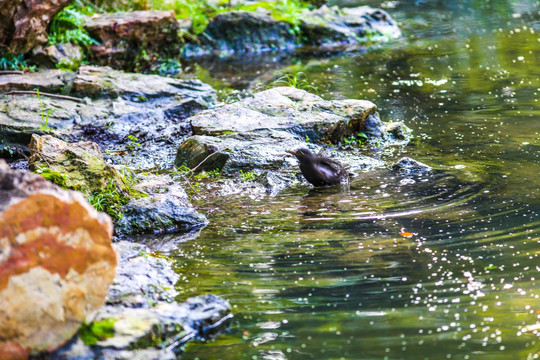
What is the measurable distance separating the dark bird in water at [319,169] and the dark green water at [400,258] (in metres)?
0.18

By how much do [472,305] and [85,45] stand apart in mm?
11319

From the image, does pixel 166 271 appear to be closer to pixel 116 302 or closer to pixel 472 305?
pixel 116 302

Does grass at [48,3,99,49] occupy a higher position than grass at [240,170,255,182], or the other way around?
grass at [48,3,99,49]

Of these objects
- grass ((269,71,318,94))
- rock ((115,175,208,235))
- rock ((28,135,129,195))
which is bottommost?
grass ((269,71,318,94))

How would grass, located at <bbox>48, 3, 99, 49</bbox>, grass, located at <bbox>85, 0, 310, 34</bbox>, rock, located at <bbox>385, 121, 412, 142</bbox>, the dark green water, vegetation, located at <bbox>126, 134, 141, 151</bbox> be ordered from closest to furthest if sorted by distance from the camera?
the dark green water < vegetation, located at <bbox>126, 134, 141, 151</bbox> < rock, located at <bbox>385, 121, 412, 142</bbox> < grass, located at <bbox>48, 3, 99, 49</bbox> < grass, located at <bbox>85, 0, 310, 34</bbox>

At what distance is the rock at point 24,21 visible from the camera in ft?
35.7

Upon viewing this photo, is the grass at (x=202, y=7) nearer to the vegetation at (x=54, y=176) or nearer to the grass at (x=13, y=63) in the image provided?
the grass at (x=13, y=63)

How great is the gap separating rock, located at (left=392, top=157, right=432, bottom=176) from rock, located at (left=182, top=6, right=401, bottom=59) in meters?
10.3

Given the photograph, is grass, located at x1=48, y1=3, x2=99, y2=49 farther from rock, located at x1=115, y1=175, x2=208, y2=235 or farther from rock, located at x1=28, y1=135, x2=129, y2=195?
rock, located at x1=115, y1=175, x2=208, y2=235

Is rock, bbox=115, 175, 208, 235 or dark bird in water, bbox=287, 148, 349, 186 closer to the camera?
rock, bbox=115, 175, 208, 235

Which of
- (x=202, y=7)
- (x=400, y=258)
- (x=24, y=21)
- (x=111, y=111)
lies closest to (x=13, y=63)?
(x=24, y=21)

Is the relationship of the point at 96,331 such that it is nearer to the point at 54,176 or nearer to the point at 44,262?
the point at 44,262

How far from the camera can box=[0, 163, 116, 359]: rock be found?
3521mm

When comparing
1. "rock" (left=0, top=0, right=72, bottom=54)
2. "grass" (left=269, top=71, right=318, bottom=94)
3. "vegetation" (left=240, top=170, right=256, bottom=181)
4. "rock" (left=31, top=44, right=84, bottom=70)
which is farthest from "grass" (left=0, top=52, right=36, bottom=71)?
"vegetation" (left=240, top=170, right=256, bottom=181)
